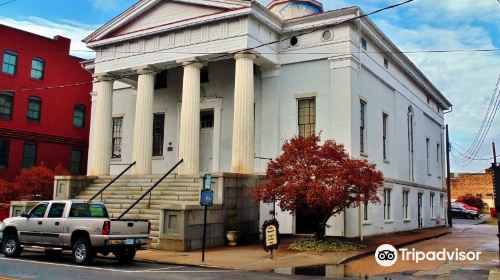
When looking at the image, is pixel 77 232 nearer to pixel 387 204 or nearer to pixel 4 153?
pixel 387 204

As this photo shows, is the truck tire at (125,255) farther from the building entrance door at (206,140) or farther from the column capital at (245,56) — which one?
the building entrance door at (206,140)

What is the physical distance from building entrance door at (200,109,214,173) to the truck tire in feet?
37.5

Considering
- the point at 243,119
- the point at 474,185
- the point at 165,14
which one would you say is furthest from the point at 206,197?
the point at 474,185

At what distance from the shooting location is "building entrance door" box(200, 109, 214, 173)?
26688 mm

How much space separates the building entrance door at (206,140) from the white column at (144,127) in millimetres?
3151

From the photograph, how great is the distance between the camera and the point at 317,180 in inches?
703

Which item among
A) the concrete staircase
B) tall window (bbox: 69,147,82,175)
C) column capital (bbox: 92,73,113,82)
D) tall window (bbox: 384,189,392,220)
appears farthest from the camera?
tall window (bbox: 69,147,82,175)

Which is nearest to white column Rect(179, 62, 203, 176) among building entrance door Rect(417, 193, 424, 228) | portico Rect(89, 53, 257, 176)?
portico Rect(89, 53, 257, 176)

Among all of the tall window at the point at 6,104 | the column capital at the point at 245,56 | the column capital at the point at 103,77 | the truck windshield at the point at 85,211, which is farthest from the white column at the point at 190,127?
the tall window at the point at 6,104

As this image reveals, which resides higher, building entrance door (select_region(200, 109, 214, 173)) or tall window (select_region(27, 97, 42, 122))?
tall window (select_region(27, 97, 42, 122))

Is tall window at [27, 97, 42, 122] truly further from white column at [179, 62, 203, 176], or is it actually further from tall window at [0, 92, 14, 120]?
white column at [179, 62, 203, 176]

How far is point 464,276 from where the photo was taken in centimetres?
1303

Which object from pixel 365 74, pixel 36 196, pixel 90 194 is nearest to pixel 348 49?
pixel 365 74

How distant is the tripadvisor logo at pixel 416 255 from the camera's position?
1700 cm
